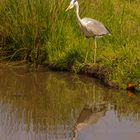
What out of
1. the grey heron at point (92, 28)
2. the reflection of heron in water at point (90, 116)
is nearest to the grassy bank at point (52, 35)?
the grey heron at point (92, 28)

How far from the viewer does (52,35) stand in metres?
9.85

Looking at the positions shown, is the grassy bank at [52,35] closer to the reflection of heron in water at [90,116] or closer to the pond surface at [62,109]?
the pond surface at [62,109]

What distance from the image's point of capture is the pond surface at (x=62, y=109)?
6.72 meters

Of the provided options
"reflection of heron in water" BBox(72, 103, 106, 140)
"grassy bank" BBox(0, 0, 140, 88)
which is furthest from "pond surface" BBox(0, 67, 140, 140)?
"grassy bank" BBox(0, 0, 140, 88)

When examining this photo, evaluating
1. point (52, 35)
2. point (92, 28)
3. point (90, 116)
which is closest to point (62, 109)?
point (90, 116)

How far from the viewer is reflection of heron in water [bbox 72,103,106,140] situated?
7060 mm

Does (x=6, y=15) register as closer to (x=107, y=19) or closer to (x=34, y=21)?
(x=34, y=21)

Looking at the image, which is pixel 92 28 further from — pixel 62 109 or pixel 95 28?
pixel 62 109

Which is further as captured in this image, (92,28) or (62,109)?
(92,28)

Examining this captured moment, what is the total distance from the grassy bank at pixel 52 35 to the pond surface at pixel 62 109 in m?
0.43

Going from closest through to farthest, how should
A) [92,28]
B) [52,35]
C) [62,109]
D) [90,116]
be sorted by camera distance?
[90,116], [62,109], [92,28], [52,35]

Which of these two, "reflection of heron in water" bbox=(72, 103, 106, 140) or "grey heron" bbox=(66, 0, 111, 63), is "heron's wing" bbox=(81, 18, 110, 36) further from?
"reflection of heron in water" bbox=(72, 103, 106, 140)

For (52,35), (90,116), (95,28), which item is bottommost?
(90,116)

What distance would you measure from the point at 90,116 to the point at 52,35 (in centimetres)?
273
